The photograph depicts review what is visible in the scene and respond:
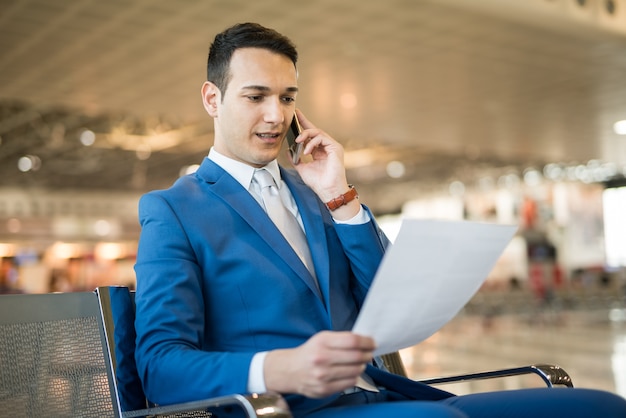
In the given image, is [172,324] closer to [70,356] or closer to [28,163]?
[70,356]

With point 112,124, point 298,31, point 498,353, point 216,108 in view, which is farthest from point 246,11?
point 112,124

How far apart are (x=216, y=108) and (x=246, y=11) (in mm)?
6628

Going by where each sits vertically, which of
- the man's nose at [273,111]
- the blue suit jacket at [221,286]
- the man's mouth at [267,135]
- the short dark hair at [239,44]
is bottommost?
the blue suit jacket at [221,286]

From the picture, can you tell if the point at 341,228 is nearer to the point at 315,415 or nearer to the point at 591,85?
the point at 315,415

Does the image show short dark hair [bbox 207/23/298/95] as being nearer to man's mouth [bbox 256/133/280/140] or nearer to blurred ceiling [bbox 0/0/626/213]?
man's mouth [bbox 256/133/280/140]

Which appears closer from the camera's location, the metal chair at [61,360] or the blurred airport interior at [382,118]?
the metal chair at [61,360]

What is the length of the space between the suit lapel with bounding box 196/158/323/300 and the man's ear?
124 mm

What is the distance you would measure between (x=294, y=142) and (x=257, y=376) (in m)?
0.73

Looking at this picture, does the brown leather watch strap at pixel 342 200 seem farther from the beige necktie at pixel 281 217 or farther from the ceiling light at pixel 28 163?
the ceiling light at pixel 28 163

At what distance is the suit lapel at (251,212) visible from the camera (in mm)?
1576

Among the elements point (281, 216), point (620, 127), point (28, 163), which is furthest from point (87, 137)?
point (281, 216)

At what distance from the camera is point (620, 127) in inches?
628

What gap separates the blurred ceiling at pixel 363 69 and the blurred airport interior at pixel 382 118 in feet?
0.13

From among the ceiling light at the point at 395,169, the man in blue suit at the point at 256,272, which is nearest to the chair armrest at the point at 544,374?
the man in blue suit at the point at 256,272
